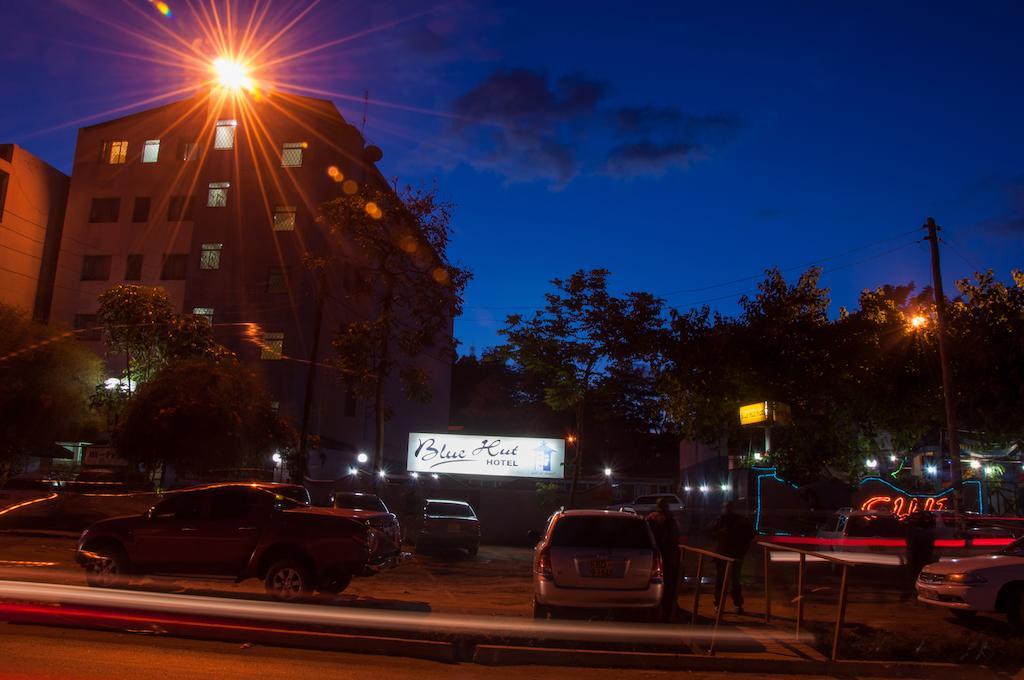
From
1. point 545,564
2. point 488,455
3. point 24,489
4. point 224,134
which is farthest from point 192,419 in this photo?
point 224,134

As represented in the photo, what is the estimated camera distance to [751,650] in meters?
9.46

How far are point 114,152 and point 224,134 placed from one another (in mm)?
6526

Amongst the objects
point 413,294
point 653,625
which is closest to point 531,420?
point 413,294

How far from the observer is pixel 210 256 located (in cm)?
3819

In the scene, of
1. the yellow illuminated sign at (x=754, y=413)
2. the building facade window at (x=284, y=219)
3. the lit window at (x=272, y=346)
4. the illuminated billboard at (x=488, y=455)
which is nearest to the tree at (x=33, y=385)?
→ the lit window at (x=272, y=346)

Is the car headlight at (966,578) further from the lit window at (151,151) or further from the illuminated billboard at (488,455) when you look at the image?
the lit window at (151,151)

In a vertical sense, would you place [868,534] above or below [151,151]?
below

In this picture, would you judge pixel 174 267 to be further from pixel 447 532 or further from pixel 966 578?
pixel 966 578

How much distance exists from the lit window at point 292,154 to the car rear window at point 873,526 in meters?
29.0

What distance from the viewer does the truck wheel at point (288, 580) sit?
1204 cm

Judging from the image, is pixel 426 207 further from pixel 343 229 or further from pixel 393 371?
pixel 393 371

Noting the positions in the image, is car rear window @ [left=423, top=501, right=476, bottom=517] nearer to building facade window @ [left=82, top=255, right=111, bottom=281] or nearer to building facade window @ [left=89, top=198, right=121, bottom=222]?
building facade window @ [left=82, top=255, right=111, bottom=281]

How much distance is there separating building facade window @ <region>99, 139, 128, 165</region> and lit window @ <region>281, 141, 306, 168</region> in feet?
31.7

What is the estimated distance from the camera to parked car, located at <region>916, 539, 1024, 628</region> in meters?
11.0
